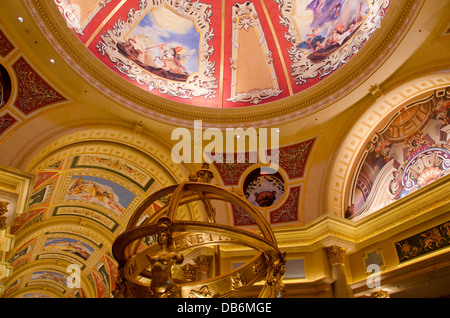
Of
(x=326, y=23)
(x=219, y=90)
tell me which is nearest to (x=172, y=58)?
(x=219, y=90)

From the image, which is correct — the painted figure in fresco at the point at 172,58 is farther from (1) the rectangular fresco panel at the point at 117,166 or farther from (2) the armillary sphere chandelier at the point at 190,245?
(2) the armillary sphere chandelier at the point at 190,245

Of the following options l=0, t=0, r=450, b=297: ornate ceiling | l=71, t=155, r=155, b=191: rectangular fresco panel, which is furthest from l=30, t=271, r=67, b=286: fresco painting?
l=71, t=155, r=155, b=191: rectangular fresco panel

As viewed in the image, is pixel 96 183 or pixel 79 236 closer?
pixel 96 183

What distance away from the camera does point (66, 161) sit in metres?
11.7

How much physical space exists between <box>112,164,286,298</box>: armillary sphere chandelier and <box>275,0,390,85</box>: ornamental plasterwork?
634cm

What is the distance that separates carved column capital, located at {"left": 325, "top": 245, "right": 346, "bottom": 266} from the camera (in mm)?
9594

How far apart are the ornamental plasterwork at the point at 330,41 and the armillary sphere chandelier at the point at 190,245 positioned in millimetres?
6341

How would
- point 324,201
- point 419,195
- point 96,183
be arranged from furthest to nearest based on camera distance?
point 96,183
point 324,201
point 419,195

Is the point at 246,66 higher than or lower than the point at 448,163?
higher

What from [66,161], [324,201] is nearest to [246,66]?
[324,201]

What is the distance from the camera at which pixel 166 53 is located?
38.3ft
